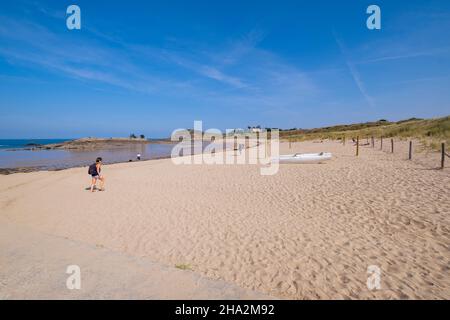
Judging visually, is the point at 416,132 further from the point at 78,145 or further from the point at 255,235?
the point at 78,145

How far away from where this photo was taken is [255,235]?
5883 mm

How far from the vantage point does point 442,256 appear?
4.54 metres

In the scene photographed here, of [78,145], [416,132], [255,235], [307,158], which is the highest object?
[416,132]

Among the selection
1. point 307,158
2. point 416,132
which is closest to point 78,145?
point 307,158

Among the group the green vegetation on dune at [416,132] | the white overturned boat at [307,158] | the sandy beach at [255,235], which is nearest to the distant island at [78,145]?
the white overturned boat at [307,158]

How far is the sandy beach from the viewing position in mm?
3889

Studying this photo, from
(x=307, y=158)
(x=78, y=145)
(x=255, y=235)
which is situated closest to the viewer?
(x=255, y=235)

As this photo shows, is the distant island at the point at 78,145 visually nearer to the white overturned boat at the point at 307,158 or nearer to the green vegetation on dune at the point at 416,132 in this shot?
the white overturned boat at the point at 307,158

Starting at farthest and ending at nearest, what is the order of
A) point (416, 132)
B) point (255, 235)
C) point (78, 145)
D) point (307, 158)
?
1. point (78, 145)
2. point (416, 132)
3. point (307, 158)
4. point (255, 235)

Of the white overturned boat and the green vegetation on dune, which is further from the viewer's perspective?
the green vegetation on dune

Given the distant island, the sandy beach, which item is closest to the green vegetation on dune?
the sandy beach

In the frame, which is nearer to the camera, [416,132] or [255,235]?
[255,235]

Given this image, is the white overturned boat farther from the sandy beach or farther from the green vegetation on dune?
the green vegetation on dune
